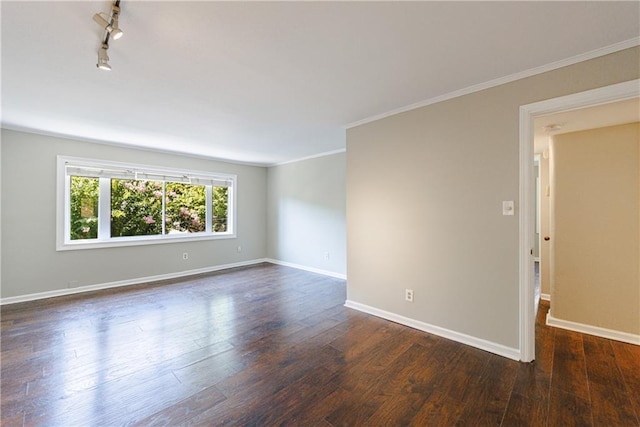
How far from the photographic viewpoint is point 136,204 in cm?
476

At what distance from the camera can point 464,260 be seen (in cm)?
251

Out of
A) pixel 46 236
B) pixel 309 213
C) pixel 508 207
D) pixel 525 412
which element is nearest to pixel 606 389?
pixel 525 412

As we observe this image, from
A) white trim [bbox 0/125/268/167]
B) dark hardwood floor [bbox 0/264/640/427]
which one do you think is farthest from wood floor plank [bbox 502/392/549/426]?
white trim [bbox 0/125/268/167]

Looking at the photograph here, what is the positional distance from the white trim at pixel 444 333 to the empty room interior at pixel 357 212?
0.02 metres

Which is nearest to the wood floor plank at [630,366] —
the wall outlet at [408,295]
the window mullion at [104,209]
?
the wall outlet at [408,295]

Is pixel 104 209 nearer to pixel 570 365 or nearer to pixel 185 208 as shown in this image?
pixel 185 208

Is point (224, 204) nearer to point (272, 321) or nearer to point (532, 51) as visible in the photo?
point (272, 321)

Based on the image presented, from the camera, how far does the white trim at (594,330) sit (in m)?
2.49

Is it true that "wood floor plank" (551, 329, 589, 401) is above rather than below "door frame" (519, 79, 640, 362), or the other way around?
below

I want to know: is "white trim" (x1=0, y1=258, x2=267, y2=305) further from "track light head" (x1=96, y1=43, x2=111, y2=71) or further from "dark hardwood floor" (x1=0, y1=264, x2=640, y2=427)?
"track light head" (x1=96, y1=43, x2=111, y2=71)

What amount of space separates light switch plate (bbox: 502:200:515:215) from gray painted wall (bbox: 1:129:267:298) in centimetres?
519

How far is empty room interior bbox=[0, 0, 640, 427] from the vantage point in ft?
5.38

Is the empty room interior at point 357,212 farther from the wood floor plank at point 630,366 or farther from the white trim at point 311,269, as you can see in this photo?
the white trim at point 311,269

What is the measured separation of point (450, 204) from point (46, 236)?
5375 mm
